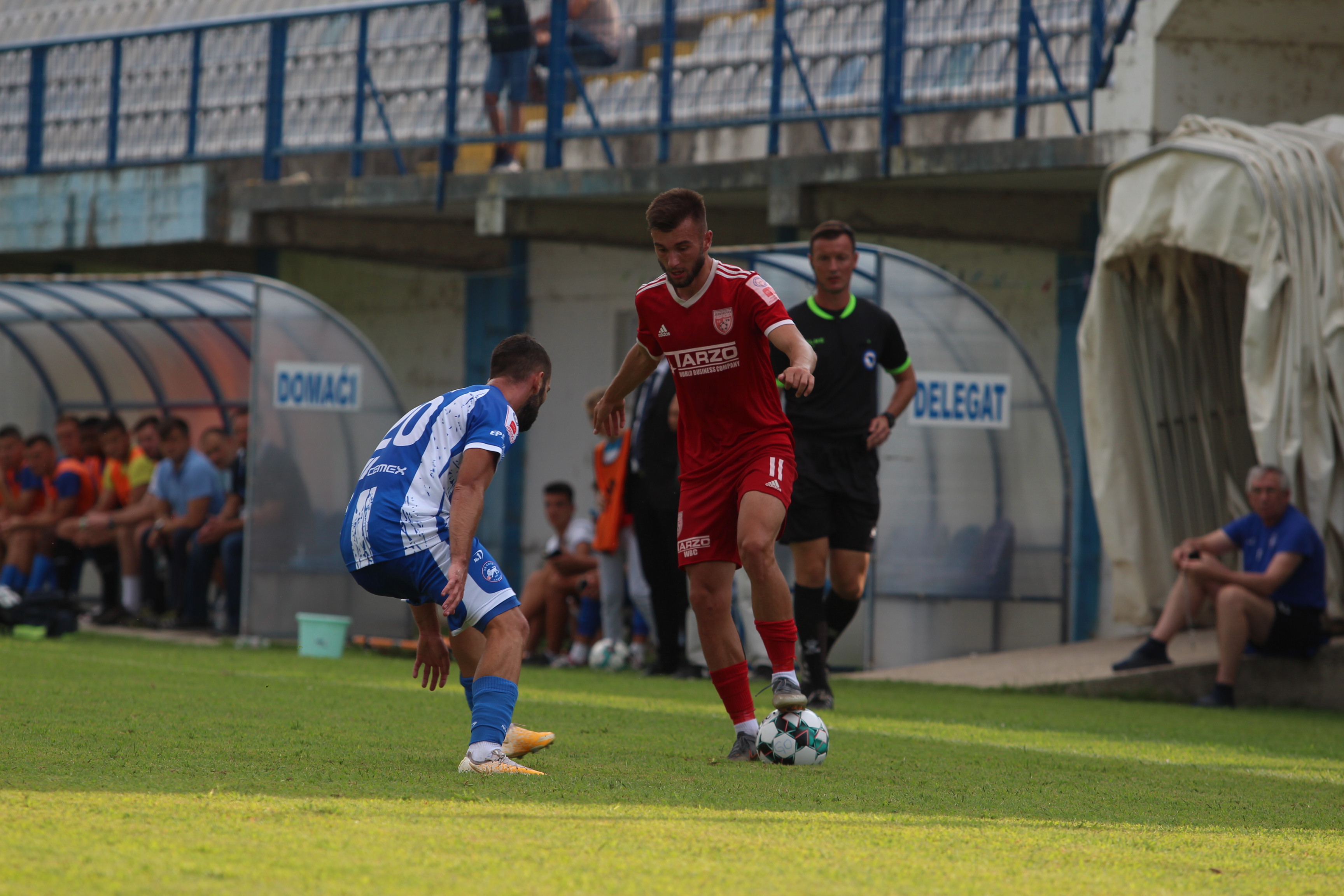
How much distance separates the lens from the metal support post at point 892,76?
13586mm

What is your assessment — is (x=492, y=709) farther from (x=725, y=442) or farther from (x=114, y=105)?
(x=114, y=105)

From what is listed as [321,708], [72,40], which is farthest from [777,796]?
[72,40]

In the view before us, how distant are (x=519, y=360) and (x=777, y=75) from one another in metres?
9.16

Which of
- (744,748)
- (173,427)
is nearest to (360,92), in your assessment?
(173,427)

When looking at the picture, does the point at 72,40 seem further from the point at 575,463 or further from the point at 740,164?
the point at 740,164

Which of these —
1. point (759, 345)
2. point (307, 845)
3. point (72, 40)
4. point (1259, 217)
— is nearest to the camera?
point (307, 845)

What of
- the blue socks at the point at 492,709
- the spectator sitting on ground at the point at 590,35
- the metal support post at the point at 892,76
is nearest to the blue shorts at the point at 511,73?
the spectator sitting on ground at the point at 590,35

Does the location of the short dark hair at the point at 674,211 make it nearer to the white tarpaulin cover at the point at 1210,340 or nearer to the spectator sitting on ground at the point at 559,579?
the white tarpaulin cover at the point at 1210,340

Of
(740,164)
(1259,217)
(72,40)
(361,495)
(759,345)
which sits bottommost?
(361,495)

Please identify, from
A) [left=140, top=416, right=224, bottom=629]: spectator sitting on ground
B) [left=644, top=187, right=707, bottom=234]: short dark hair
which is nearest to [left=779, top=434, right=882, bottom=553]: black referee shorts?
[left=644, top=187, right=707, bottom=234]: short dark hair

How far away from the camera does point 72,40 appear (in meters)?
19.5

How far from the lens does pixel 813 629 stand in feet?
28.3

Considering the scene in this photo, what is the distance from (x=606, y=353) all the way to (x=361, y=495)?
1193cm

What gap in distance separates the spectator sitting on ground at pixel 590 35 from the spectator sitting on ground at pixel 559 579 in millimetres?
4823
